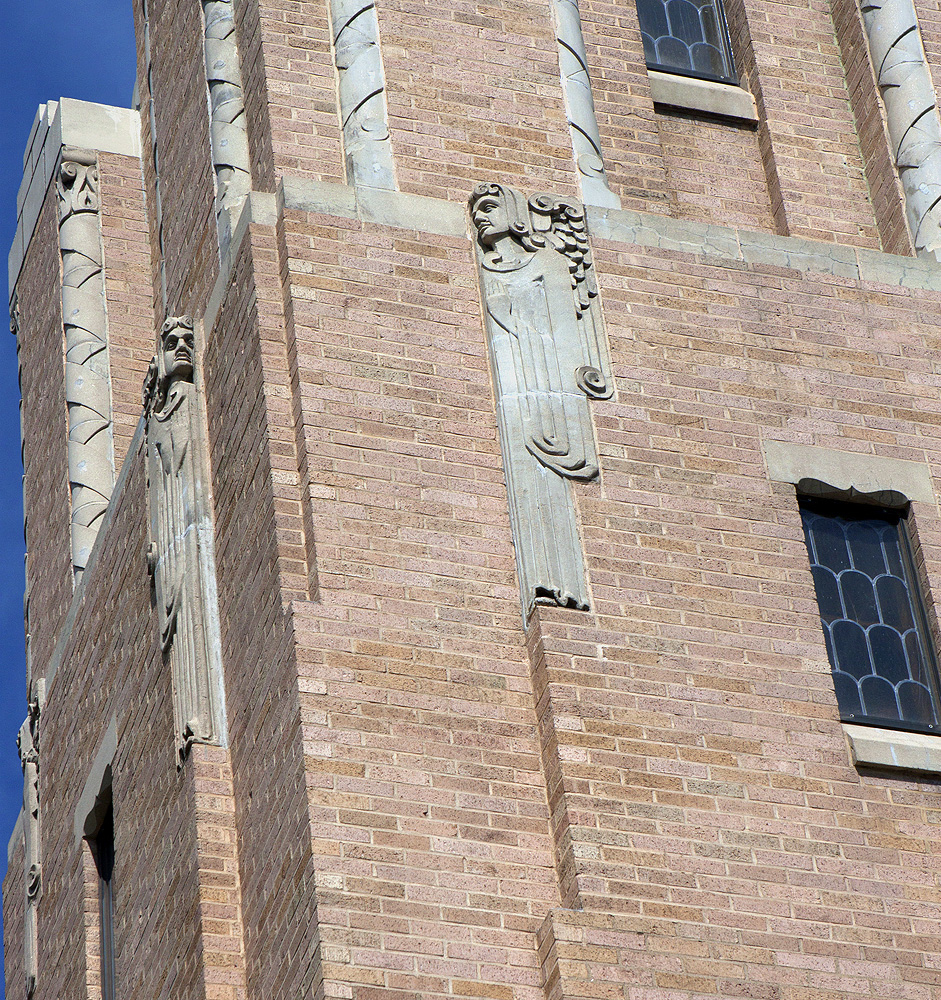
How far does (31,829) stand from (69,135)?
5.59 meters

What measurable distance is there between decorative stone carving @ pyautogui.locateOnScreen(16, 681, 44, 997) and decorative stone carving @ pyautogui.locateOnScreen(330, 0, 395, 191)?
17.8ft

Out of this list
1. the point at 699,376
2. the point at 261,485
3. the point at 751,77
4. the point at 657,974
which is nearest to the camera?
the point at 657,974

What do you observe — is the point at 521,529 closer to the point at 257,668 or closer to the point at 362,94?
the point at 257,668

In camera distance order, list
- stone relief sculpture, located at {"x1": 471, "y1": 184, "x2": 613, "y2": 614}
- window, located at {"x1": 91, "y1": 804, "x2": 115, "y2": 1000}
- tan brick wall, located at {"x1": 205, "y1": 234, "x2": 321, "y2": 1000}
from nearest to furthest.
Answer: tan brick wall, located at {"x1": 205, "y1": 234, "x2": 321, "y2": 1000}
stone relief sculpture, located at {"x1": 471, "y1": 184, "x2": 613, "y2": 614}
window, located at {"x1": 91, "y1": 804, "x2": 115, "y2": 1000}

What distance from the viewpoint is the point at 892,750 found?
12.5 metres

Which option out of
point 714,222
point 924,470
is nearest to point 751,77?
point 714,222

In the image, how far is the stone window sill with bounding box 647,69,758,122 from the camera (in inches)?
626

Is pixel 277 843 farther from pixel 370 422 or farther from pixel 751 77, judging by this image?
pixel 751 77

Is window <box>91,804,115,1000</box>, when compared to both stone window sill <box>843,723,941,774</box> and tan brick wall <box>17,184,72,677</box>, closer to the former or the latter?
tan brick wall <box>17,184,72,677</box>

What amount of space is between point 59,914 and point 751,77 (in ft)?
24.5

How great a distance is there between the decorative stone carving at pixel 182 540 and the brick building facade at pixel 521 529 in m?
0.03

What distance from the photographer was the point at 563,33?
15.2 metres

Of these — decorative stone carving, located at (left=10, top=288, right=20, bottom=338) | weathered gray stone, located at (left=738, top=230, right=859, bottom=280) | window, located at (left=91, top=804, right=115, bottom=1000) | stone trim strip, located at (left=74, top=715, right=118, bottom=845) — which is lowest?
window, located at (left=91, top=804, right=115, bottom=1000)

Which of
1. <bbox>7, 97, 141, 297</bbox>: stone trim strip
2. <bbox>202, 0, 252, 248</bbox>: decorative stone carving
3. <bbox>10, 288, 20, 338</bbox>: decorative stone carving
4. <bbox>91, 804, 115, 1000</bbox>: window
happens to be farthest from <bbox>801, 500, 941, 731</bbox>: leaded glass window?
<bbox>10, 288, 20, 338</bbox>: decorative stone carving
